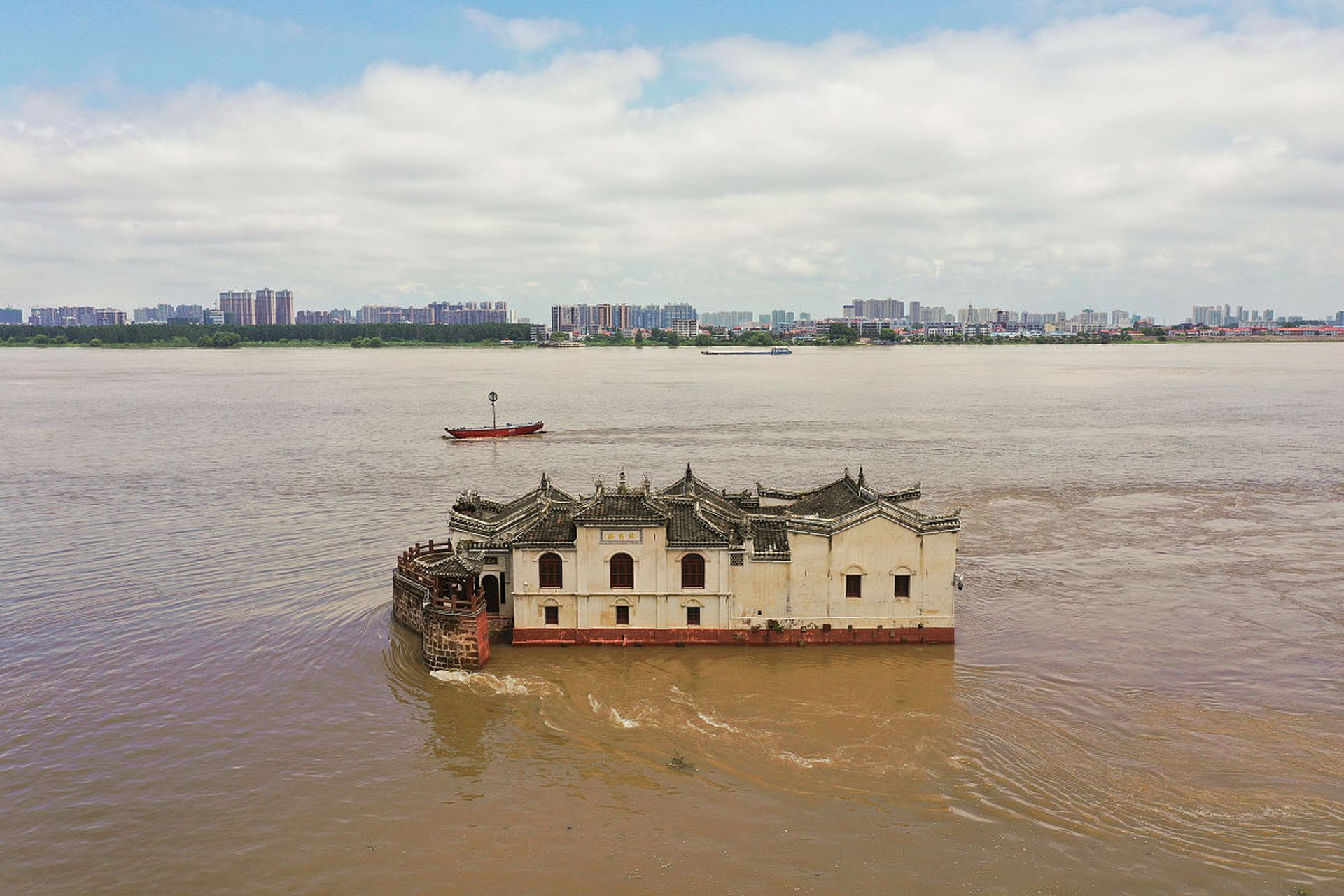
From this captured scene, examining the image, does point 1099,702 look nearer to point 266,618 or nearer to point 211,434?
point 266,618

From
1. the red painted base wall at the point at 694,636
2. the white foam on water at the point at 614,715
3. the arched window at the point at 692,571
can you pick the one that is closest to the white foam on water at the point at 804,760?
the white foam on water at the point at 614,715

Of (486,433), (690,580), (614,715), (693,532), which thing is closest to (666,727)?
(614,715)

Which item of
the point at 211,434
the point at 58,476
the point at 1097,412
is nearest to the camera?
the point at 58,476

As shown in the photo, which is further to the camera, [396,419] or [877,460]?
[396,419]

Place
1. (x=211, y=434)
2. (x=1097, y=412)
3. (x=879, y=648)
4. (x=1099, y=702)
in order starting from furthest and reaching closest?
(x=1097, y=412) < (x=211, y=434) < (x=879, y=648) < (x=1099, y=702)

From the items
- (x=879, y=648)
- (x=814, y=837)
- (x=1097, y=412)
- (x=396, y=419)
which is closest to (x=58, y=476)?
(x=396, y=419)

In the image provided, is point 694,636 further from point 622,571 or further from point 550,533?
point 550,533

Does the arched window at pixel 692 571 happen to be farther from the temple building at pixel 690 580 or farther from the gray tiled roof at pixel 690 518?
the gray tiled roof at pixel 690 518

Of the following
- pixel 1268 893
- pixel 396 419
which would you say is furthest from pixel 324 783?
pixel 396 419
